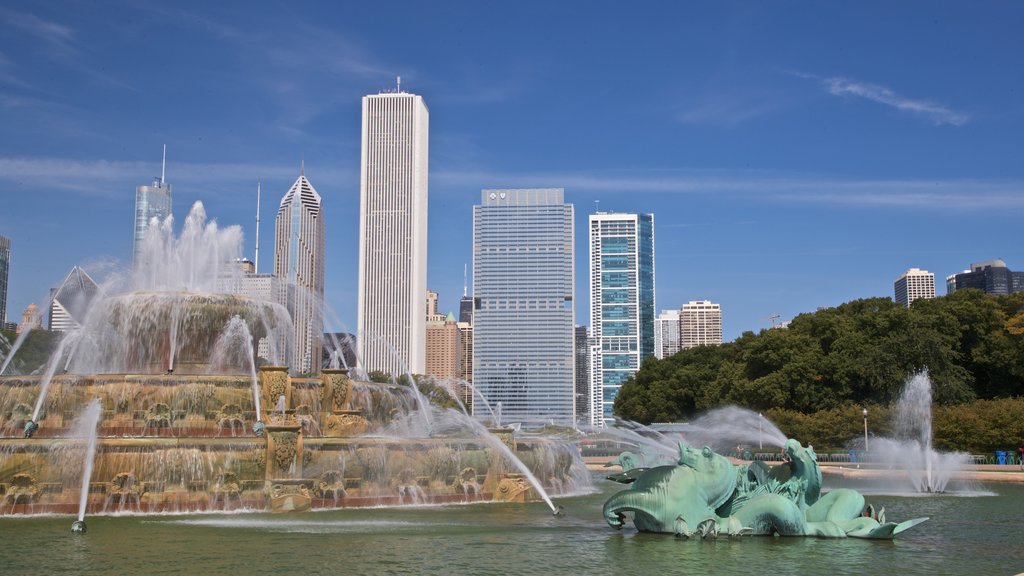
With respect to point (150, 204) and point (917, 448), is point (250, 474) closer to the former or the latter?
point (917, 448)

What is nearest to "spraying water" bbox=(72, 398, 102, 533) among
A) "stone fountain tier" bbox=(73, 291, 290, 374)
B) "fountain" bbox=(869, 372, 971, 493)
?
"stone fountain tier" bbox=(73, 291, 290, 374)

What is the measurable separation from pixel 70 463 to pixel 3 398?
215 inches

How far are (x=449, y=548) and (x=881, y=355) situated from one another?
173 ft

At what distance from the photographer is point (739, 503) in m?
18.8

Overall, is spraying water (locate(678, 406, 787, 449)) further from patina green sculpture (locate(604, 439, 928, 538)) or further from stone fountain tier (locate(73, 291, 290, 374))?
patina green sculpture (locate(604, 439, 928, 538))

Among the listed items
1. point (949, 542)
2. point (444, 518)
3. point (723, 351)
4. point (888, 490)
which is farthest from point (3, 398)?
point (723, 351)

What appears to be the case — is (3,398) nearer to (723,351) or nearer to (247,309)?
(247,309)

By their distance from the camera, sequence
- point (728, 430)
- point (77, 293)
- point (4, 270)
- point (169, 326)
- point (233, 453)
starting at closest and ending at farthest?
point (233, 453) < point (169, 326) < point (77, 293) < point (728, 430) < point (4, 270)

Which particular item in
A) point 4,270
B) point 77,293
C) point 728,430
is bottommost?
point 728,430

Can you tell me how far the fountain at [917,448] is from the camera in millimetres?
35416

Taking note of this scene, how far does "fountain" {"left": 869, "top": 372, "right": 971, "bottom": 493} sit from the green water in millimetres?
13136

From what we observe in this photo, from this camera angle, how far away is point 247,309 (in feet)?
113

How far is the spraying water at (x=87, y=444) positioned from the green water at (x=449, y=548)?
280 mm

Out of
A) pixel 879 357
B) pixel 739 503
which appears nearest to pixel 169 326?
pixel 739 503
